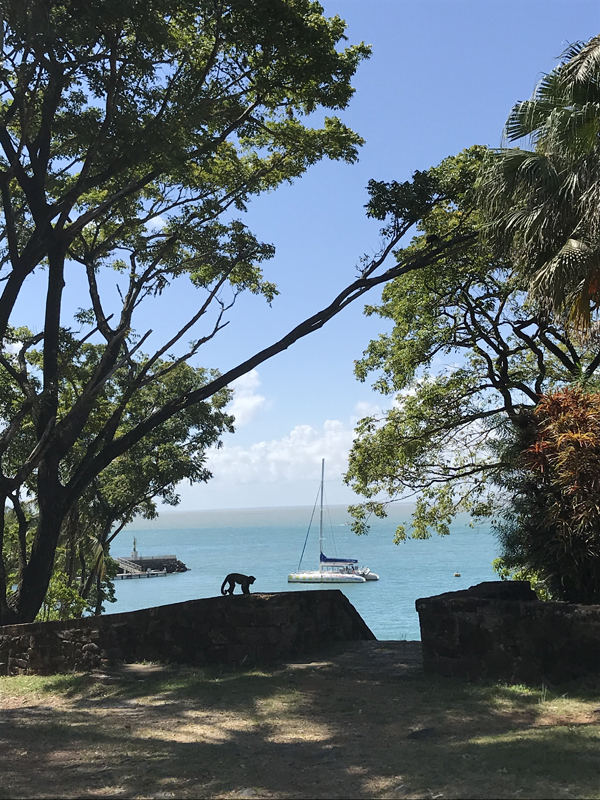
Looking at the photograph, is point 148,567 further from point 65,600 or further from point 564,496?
point 564,496

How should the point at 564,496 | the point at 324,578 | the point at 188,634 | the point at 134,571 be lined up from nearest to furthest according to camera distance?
the point at 564,496 < the point at 188,634 < the point at 324,578 < the point at 134,571

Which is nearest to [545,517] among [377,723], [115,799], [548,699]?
[548,699]

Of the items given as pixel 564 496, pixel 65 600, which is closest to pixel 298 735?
pixel 564 496

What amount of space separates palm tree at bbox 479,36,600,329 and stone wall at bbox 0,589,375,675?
580 cm

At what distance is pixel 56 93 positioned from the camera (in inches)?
419

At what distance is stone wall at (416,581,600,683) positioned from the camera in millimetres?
7852

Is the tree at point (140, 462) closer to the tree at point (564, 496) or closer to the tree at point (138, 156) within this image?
the tree at point (138, 156)

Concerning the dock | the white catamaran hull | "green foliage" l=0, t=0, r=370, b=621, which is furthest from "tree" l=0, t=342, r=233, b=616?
the dock

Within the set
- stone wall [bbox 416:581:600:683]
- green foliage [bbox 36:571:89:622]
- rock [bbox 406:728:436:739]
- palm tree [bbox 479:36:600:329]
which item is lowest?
rock [bbox 406:728:436:739]

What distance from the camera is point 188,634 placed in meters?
10.5

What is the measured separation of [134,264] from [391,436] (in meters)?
6.95

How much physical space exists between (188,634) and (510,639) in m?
4.57

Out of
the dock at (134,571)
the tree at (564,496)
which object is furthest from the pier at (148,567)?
the tree at (564,496)

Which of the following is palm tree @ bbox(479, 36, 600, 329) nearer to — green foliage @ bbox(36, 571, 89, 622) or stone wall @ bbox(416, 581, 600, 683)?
stone wall @ bbox(416, 581, 600, 683)
